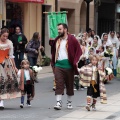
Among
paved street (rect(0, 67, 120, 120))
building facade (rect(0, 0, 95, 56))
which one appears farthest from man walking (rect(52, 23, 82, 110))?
building facade (rect(0, 0, 95, 56))

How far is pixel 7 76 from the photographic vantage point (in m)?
13.1

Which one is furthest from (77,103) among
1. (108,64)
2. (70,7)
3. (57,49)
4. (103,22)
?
(103,22)

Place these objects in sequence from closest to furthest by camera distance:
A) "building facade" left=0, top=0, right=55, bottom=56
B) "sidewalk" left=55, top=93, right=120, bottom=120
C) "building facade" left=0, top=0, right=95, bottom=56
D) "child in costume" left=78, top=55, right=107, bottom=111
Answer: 1. "sidewalk" left=55, top=93, right=120, bottom=120
2. "child in costume" left=78, top=55, right=107, bottom=111
3. "building facade" left=0, top=0, right=55, bottom=56
4. "building facade" left=0, top=0, right=95, bottom=56

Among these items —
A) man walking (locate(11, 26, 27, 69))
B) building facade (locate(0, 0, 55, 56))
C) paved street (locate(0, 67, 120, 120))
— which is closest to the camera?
paved street (locate(0, 67, 120, 120))

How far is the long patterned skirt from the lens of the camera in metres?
13.0

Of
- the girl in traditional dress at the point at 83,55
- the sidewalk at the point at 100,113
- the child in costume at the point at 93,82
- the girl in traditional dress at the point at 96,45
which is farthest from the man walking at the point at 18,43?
the child in costume at the point at 93,82

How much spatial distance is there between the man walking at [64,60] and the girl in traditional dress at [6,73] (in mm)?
960

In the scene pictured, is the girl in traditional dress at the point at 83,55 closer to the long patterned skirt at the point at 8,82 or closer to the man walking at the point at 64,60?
the man walking at the point at 64,60

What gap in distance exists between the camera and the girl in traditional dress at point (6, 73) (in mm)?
13047

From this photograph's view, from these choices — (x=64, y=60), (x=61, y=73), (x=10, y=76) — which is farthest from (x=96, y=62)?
(x=10, y=76)

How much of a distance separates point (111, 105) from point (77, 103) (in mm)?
1008

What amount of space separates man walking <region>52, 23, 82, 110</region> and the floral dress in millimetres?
961

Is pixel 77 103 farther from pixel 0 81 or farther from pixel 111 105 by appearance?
pixel 0 81

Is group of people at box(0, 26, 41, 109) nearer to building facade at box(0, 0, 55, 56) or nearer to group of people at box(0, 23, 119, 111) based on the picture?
group of people at box(0, 23, 119, 111)
